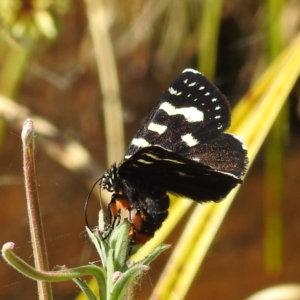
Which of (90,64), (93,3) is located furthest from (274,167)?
(90,64)

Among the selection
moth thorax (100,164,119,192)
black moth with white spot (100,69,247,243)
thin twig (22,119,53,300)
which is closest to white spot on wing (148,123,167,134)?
black moth with white spot (100,69,247,243)

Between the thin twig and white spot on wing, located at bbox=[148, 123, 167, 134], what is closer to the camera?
the thin twig

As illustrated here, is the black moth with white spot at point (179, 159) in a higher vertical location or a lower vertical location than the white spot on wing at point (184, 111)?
lower

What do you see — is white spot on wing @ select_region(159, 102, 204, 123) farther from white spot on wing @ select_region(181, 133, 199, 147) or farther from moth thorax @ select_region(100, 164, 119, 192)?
moth thorax @ select_region(100, 164, 119, 192)

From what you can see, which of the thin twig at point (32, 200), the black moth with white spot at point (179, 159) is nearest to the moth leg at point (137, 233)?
the black moth with white spot at point (179, 159)

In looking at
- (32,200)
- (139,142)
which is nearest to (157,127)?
(139,142)

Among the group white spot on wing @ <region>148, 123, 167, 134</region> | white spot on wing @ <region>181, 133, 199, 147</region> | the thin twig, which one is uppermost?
white spot on wing @ <region>148, 123, 167, 134</region>

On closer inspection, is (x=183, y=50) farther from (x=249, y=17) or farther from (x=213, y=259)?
(x=213, y=259)

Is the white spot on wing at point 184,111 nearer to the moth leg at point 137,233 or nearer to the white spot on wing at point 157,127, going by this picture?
the white spot on wing at point 157,127
